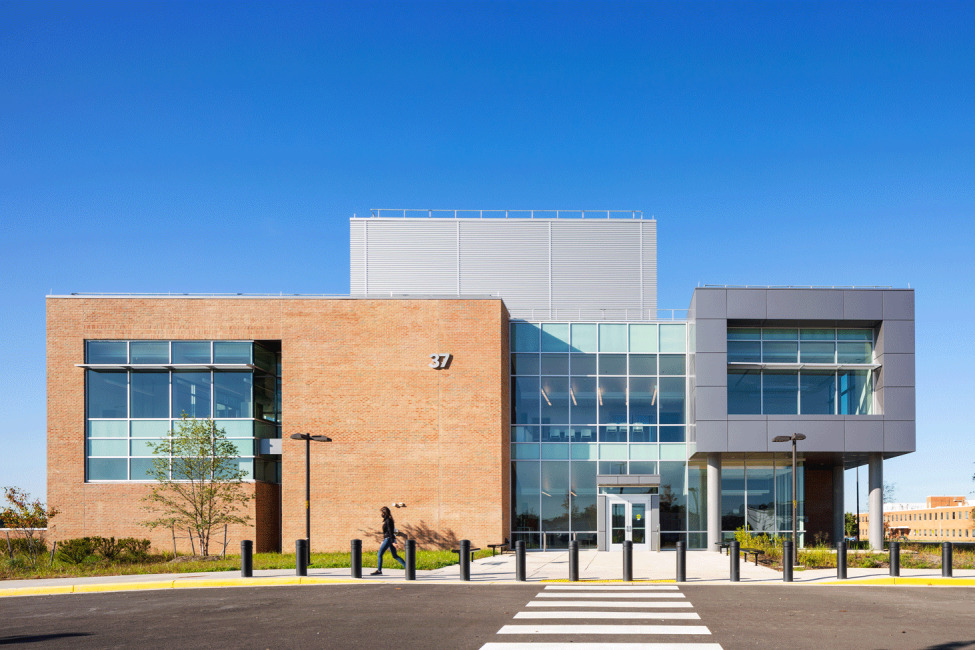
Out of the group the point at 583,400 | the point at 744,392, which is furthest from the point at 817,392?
the point at 583,400

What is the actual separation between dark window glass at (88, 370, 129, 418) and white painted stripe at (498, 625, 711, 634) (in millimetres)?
21714

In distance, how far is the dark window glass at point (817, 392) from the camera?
31891mm

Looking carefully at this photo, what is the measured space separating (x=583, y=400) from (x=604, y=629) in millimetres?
21181

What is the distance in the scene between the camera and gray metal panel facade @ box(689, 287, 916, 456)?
30.4 metres

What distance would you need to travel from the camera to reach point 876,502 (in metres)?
31.6

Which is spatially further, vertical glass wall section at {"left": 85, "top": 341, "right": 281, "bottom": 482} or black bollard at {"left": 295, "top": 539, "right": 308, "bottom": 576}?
vertical glass wall section at {"left": 85, "top": 341, "right": 281, "bottom": 482}

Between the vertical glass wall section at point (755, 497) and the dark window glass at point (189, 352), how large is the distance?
2060 centimetres

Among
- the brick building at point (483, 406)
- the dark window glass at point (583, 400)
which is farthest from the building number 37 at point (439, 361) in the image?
the dark window glass at point (583, 400)

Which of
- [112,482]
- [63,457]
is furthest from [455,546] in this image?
[63,457]

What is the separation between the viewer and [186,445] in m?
28.3

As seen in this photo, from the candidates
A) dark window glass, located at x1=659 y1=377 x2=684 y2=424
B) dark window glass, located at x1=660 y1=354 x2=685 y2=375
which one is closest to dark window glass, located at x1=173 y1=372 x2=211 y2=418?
dark window glass, located at x1=659 y1=377 x2=684 y2=424

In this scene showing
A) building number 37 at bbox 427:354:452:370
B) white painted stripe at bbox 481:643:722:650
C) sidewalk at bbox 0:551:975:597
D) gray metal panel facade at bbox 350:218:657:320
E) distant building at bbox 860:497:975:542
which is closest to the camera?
white painted stripe at bbox 481:643:722:650

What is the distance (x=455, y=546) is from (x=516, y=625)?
1692cm

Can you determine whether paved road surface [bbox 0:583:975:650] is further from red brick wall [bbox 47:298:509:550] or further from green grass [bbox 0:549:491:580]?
red brick wall [bbox 47:298:509:550]
